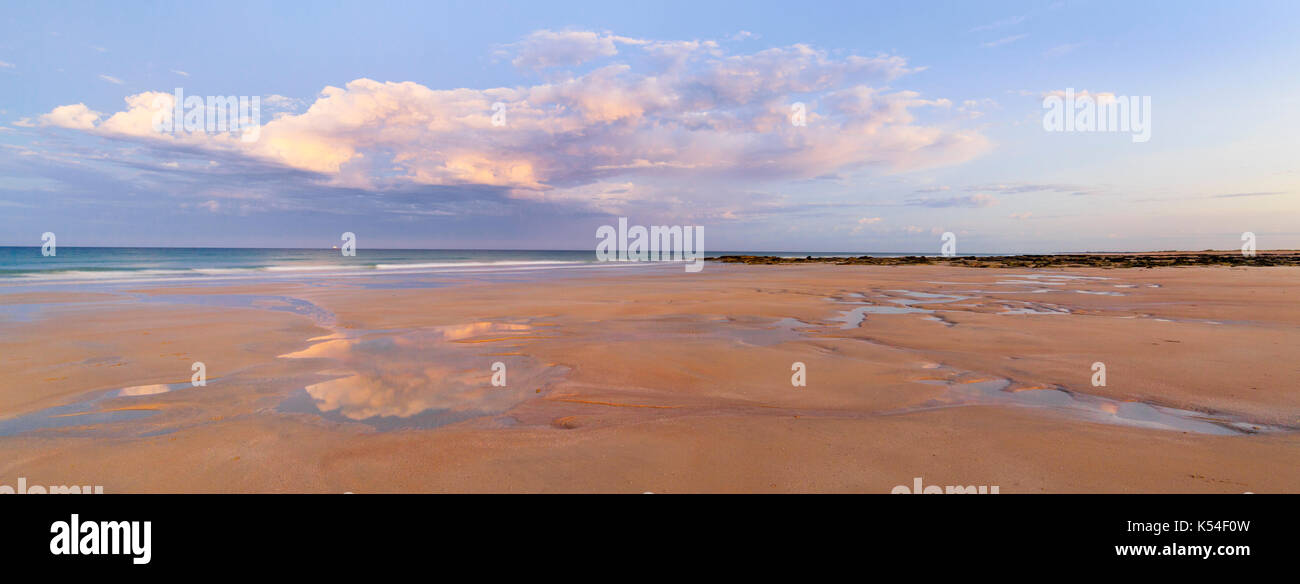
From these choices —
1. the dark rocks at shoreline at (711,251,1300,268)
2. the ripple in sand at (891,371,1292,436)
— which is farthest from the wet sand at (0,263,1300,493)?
the dark rocks at shoreline at (711,251,1300,268)

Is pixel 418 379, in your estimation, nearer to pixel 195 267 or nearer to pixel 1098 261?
pixel 195 267

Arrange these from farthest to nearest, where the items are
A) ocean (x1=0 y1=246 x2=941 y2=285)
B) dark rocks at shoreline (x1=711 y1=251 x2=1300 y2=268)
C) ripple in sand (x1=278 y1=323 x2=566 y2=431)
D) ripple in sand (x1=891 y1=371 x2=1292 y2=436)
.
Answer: dark rocks at shoreline (x1=711 y1=251 x2=1300 y2=268) → ocean (x1=0 y1=246 x2=941 y2=285) → ripple in sand (x1=278 y1=323 x2=566 y2=431) → ripple in sand (x1=891 y1=371 x2=1292 y2=436)

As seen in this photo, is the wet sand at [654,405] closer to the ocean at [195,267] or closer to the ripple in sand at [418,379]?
the ripple in sand at [418,379]

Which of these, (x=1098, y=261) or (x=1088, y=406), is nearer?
(x=1088, y=406)

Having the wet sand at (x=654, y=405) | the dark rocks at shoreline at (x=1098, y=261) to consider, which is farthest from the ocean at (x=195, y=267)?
the dark rocks at shoreline at (x=1098, y=261)

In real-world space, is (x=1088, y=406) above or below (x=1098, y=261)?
below

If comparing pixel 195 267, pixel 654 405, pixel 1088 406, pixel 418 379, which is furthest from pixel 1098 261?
pixel 195 267

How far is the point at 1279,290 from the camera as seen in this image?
19594mm

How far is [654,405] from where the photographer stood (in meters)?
6.13

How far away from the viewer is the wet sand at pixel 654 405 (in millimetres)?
4141

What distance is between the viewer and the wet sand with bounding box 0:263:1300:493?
414 centimetres

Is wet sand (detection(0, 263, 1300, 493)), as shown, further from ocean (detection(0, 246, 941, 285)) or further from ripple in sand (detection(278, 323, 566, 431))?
ocean (detection(0, 246, 941, 285))
